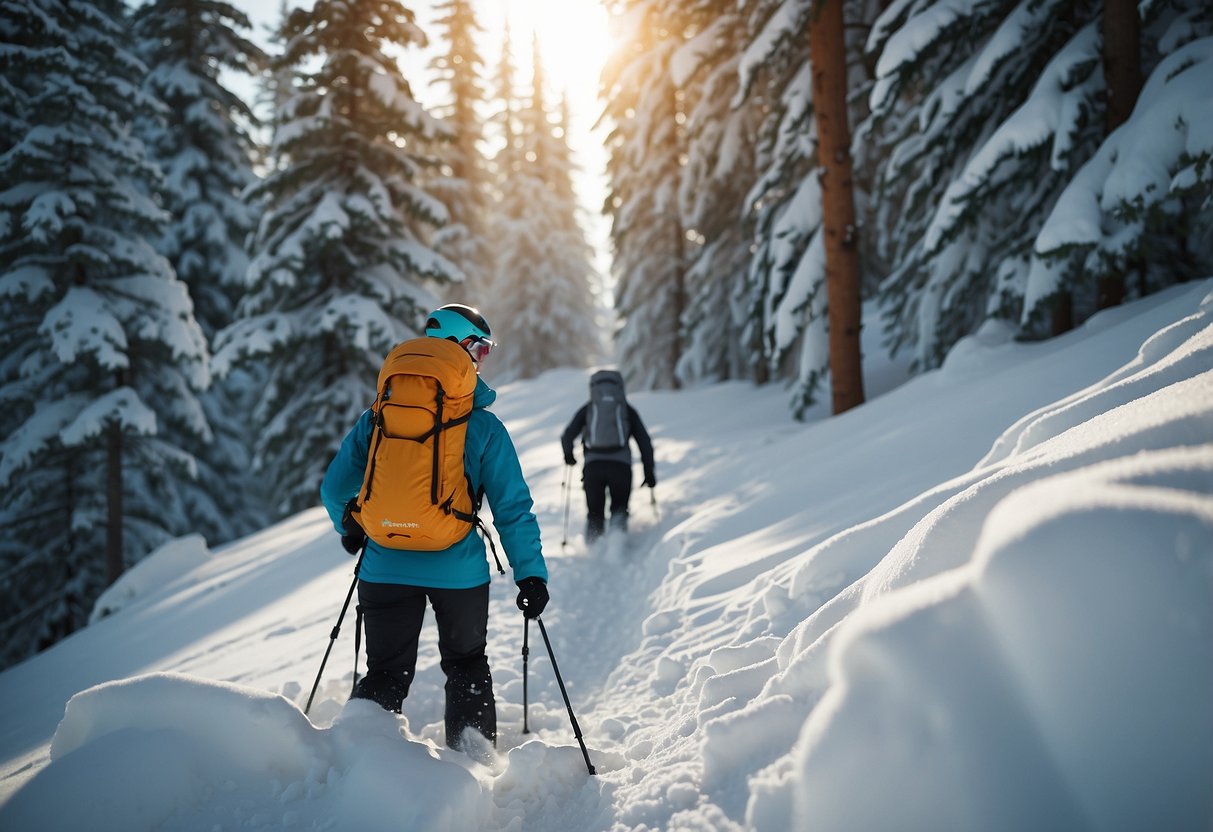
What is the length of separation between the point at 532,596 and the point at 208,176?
21.6 meters

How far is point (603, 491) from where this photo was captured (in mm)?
7508

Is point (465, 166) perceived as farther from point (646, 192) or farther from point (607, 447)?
point (607, 447)

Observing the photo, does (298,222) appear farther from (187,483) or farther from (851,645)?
(851,645)

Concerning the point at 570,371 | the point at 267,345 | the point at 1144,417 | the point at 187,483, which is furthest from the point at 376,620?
the point at 570,371

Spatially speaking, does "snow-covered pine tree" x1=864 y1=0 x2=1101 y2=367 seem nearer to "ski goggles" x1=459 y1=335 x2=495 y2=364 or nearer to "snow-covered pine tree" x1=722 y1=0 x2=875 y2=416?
A: "snow-covered pine tree" x1=722 y1=0 x2=875 y2=416

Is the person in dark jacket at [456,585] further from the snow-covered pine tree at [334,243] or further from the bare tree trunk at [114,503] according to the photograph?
the bare tree trunk at [114,503]

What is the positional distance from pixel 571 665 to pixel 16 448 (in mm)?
13217

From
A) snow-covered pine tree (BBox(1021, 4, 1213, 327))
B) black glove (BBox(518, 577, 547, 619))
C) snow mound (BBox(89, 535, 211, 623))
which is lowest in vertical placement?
snow mound (BBox(89, 535, 211, 623))

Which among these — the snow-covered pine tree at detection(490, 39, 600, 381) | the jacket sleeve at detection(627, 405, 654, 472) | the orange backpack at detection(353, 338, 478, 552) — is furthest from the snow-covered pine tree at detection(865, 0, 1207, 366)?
the snow-covered pine tree at detection(490, 39, 600, 381)

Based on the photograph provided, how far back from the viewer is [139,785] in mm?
2281

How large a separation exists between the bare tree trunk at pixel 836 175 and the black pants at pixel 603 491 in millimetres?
3944

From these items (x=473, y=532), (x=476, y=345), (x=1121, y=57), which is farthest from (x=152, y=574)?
(x=1121, y=57)

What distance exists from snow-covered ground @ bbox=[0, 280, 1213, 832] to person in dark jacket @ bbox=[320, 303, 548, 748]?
9.7 inches

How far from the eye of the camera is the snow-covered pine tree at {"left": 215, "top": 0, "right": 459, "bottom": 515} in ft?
43.8
